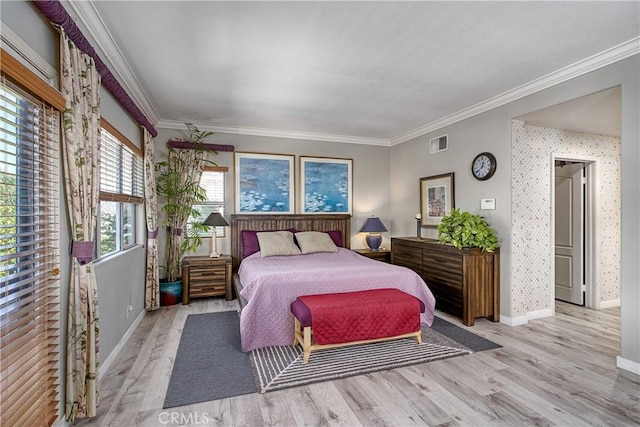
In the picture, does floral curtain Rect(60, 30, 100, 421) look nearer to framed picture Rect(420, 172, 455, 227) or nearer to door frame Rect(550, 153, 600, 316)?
framed picture Rect(420, 172, 455, 227)

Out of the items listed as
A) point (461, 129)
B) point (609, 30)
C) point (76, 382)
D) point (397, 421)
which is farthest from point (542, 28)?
point (76, 382)

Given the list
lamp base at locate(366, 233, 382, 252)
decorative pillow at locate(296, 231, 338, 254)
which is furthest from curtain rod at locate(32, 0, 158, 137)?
lamp base at locate(366, 233, 382, 252)

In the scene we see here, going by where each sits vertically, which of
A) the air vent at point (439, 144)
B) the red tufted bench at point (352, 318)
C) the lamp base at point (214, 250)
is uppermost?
the air vent at point (439, 144)

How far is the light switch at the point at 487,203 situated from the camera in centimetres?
383

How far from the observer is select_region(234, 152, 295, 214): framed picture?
511cm

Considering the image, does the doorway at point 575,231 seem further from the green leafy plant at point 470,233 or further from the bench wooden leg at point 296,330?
the bench wooden leg at point 296,330

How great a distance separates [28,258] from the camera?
1.65m

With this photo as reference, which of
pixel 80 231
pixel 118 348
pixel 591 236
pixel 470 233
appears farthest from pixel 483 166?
pixel 118 348

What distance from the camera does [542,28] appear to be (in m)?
2.33

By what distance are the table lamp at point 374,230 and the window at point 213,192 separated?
2446 mm

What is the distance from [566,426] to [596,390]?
65cm

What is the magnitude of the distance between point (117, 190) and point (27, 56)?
70.6 inches

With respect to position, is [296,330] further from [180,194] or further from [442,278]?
[180,194]

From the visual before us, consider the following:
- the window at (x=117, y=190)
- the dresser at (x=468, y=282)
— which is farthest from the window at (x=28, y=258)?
the dresser at (x=468, y=282)
